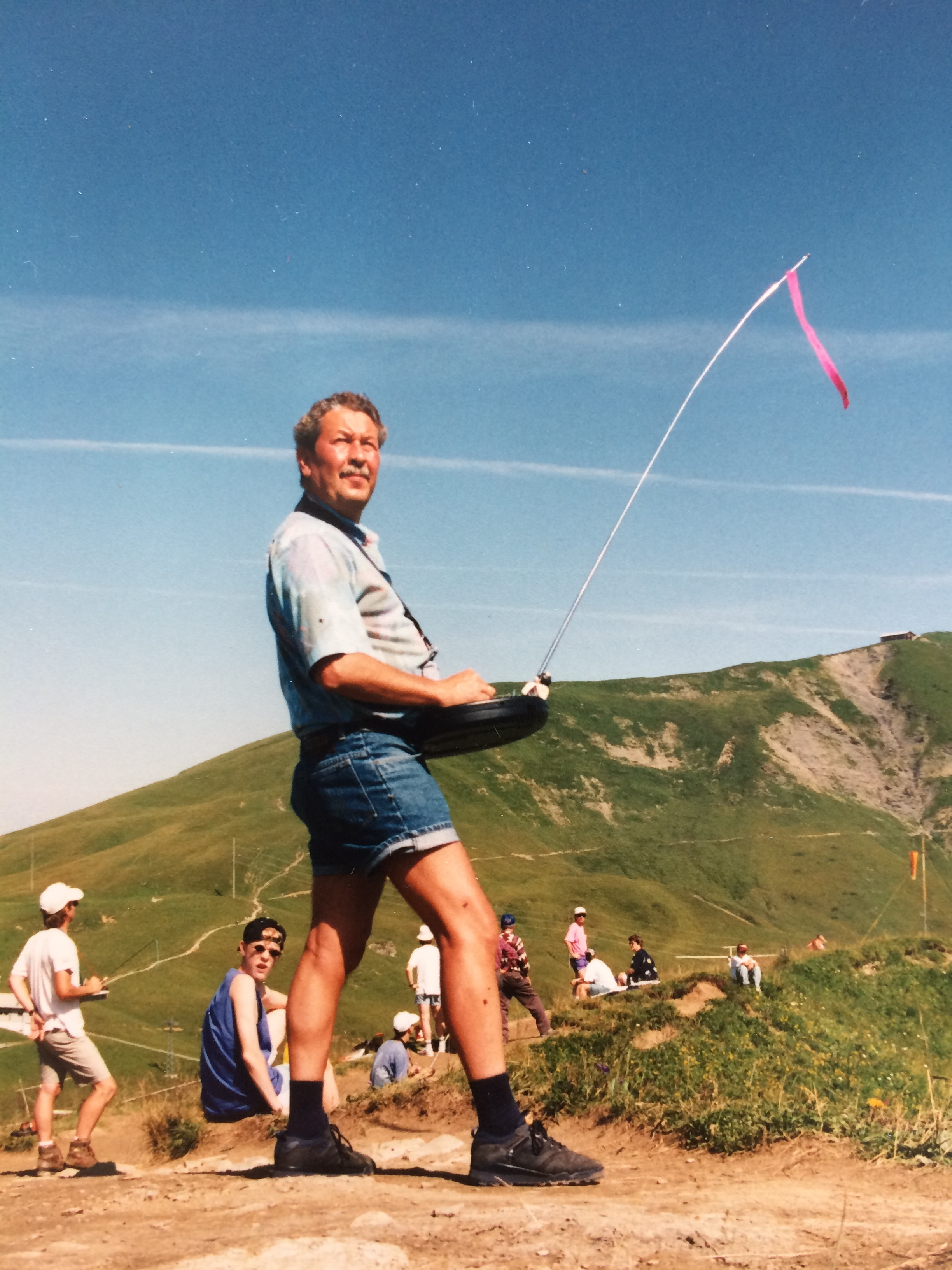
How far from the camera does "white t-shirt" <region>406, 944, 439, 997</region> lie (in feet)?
44.2

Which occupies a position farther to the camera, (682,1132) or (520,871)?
(520,871)

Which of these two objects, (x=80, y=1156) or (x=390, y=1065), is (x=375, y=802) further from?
(x=390, y=1065)

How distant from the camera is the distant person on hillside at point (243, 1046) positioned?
581 cm

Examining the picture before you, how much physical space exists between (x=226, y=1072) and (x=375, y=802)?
3033mm

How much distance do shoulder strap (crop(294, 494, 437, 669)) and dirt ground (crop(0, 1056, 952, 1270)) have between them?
67.9 inches

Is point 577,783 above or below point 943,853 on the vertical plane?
above

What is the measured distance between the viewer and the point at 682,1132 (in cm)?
463

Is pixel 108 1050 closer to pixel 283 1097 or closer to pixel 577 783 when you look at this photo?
pixel 283 1097

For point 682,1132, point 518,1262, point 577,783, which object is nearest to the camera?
point 518,1262

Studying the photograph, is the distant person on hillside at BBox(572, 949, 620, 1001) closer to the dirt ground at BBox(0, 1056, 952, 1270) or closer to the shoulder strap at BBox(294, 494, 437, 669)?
the dirt ground at BBox(0, 1056, 952, 1270)

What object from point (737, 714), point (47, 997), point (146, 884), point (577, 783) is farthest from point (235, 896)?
point (737, 714)

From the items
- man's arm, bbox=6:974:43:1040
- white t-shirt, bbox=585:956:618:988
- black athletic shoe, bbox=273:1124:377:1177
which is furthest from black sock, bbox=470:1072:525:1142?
white t-shirt, bbox=585:956:618:988

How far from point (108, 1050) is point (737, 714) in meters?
80.2

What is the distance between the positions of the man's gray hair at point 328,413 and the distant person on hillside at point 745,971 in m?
16.8
